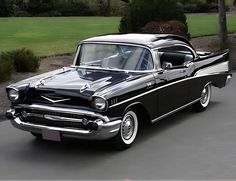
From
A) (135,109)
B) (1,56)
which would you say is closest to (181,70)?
(135,109)

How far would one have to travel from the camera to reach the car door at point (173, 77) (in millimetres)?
7438

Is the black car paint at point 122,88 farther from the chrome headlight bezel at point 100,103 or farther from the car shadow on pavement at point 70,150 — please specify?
the car shadow on pavement at point 70,150

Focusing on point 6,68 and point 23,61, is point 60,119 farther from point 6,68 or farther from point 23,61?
point 23,61

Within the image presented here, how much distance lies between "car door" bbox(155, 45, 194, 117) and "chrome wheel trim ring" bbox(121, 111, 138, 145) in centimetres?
58

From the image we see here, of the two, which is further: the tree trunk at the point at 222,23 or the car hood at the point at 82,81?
the tree trunk at the point at 222,23

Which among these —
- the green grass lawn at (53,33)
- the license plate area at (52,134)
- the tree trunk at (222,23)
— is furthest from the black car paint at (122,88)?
the green grass lawn at (53,33)

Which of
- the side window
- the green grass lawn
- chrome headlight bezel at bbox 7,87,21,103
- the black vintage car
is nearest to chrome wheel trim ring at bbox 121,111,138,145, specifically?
the black vintage car

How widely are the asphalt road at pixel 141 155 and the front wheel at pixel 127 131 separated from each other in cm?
10

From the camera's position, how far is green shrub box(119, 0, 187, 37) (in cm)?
1655

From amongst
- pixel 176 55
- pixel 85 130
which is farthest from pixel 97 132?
pixel 176 55

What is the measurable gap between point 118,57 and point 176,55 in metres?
1.33

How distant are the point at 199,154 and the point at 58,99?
6.36 ft

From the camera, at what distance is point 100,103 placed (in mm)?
6297

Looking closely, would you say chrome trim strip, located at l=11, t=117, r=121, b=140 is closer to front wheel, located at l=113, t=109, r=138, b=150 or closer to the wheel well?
front wheel, located at l=113, t=109, r=138, b=150
